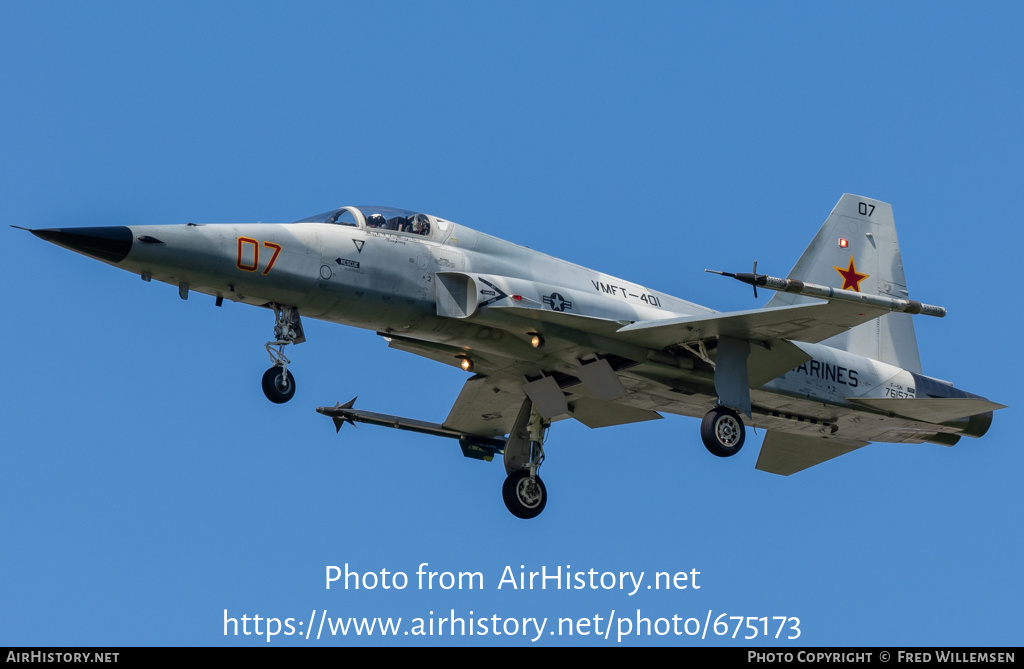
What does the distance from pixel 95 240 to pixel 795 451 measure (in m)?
14.1

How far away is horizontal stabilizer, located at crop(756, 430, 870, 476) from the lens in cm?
2641

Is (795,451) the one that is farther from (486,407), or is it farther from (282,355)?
(282,355)

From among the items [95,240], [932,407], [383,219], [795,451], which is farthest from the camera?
[795,451]

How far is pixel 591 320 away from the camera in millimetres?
21547

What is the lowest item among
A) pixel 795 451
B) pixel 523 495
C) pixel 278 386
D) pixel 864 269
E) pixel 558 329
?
pixel 278 386

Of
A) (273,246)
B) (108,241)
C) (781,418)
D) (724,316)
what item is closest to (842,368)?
(781,418)

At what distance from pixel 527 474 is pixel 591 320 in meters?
4.10

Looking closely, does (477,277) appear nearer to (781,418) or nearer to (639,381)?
(639,381)

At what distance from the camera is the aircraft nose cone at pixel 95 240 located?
18375 millimetres

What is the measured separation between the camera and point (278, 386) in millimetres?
19422

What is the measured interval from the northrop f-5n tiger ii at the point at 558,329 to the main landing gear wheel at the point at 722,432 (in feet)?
0.07

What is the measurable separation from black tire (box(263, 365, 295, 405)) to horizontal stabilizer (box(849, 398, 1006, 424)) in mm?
10108

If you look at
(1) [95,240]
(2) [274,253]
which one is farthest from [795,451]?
(1) [95,240]

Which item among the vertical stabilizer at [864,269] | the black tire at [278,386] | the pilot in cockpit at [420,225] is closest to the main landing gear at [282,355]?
the black tire at [278,386]
